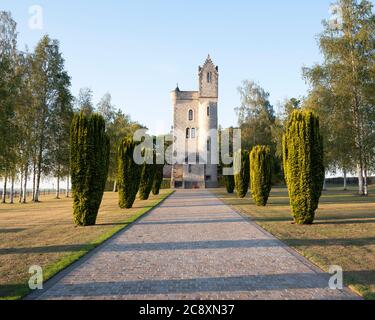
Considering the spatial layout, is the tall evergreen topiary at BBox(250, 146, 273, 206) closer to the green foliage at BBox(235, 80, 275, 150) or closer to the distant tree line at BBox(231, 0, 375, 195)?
the distant tree line at BBox(231, 0, 375, 195)

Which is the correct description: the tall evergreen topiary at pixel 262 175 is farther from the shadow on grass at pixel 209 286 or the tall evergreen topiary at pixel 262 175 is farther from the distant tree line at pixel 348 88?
the shadow on grass at pixel 209 286

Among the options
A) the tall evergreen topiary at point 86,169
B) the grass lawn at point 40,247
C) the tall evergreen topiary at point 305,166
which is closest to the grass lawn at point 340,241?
the tall evergreen topiary at point 305,166

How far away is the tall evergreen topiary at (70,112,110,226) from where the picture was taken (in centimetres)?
1400

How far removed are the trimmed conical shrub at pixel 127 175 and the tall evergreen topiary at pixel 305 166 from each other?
1108 cm

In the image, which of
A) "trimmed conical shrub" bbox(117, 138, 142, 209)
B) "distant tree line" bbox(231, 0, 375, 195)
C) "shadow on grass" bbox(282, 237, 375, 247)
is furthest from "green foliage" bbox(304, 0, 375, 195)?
"shadow on grass" bbox(282, 237, 375, 247)

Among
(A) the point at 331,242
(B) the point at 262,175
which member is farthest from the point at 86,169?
(B) the point at 262,175

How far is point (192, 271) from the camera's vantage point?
273 inches

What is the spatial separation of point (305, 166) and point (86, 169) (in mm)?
8761

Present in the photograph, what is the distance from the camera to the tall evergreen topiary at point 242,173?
30413mm

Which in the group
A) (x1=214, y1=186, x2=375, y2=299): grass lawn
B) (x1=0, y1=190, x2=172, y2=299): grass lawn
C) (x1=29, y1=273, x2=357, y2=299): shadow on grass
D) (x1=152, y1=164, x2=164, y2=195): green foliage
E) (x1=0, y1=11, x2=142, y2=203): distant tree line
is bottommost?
(x1=0, y1=190, x2=172, y2=299): grass lawn

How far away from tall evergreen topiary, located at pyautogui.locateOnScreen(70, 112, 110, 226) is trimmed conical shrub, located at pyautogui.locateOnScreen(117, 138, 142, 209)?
25.4 ft

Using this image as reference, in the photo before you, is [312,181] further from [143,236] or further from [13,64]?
[13,64]
